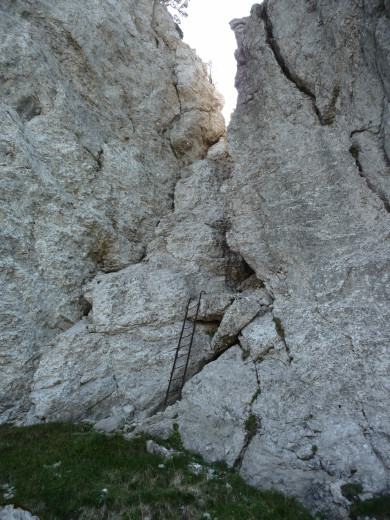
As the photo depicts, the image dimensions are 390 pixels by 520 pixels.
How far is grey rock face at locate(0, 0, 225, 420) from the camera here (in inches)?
521

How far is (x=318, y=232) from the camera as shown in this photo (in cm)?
1117

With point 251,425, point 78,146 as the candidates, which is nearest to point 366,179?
point 251,425

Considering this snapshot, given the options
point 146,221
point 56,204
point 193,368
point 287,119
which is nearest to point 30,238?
point 56,204

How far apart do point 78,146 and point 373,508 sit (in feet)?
53.7

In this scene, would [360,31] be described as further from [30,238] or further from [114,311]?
[30,238]

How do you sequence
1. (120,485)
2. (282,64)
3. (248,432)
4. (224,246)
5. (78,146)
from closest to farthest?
(120,485)
(248,432)
(282,64)
(224,246)
(78,146)

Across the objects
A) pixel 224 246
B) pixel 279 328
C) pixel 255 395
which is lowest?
pixel 255 395

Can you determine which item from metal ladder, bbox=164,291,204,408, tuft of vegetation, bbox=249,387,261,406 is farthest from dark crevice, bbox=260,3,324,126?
tuft of vegetation, bbox=249,387,261,406

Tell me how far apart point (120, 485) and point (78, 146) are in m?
13.8

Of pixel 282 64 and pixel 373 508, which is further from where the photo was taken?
pixel 282 64

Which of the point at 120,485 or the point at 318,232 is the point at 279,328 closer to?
the point at 318,232

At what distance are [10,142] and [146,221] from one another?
6.56m

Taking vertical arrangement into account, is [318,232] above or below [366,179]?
below

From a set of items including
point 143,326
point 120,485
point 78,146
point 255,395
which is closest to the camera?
point 120,485
